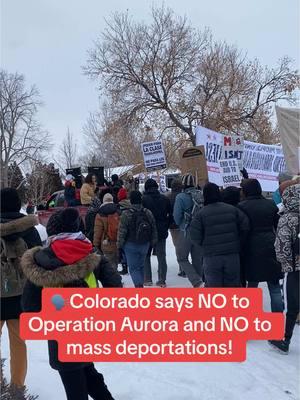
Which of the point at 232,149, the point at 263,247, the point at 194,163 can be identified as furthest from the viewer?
the point at 194,163

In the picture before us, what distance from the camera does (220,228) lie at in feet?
17.4

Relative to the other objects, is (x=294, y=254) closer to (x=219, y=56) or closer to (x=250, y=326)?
(x=250, y=326)

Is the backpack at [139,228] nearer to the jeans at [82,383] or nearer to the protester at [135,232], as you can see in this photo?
the protester at [135,232]

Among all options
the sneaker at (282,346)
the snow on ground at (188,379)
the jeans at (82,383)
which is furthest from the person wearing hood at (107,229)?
the jeans at (82,383)

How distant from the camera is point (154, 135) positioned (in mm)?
24125

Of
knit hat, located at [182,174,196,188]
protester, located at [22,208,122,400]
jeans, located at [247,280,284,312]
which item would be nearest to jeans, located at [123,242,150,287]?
knit hat, located at [182,174,196,188]

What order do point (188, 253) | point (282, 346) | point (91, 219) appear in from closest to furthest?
point (282, 346) → point (188, 253) → point (91, 219)

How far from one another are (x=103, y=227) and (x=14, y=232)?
380cm

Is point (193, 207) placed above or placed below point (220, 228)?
above

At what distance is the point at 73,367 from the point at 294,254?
2.67 meters

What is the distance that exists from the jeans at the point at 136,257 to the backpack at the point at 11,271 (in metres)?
3.16

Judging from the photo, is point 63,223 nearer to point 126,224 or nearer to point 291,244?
point 291,244

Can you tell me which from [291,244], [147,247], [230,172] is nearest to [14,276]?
[291,244]

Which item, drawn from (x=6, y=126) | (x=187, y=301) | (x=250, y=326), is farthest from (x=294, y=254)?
(x=6, y=126)
